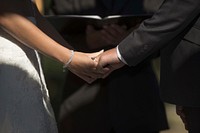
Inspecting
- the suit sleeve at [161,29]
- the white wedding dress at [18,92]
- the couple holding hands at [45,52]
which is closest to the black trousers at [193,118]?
the couple holding hands at [45,52]

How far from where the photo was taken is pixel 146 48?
6.19 feet

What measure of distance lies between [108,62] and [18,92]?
1.21 feet

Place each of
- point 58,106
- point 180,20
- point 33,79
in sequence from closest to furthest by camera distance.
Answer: point 180,20 → point 33,79 → point 58,106

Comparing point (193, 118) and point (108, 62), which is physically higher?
point (108, 62)

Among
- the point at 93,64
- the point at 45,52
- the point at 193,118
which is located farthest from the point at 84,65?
the point at 193,118

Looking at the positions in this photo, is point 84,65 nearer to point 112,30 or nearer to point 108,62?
point 108,62

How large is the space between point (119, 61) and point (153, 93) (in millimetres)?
471

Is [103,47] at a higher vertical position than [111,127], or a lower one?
higher

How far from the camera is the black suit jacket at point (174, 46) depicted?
1806 millimetres

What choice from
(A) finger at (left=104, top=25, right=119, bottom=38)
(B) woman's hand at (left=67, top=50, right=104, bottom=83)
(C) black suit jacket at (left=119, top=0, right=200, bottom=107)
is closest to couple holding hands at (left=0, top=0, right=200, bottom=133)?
(C) black suit jacket at (left=119, top=0, right=200, bottom=107)

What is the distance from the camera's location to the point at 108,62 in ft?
6.66

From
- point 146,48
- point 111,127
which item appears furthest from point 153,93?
point 146,48

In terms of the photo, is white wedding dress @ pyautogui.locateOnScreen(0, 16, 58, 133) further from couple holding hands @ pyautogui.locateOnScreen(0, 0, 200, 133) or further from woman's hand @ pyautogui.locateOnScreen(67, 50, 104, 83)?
woman's hand @ pyautogui.locateOnScreen(67, 50, 104, 83)

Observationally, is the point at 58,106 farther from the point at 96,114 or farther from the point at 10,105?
the point at 10,105
